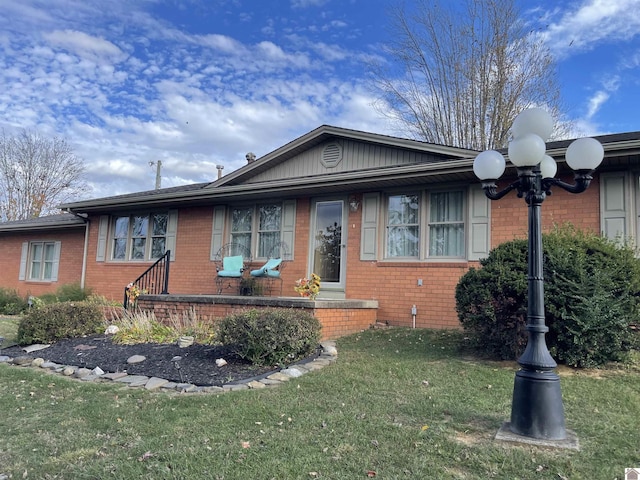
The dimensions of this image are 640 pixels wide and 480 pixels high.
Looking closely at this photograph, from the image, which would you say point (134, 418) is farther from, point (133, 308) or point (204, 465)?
point (133, 308)

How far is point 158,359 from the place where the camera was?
6316mm

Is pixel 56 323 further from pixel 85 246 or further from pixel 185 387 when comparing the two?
pixel 85 246

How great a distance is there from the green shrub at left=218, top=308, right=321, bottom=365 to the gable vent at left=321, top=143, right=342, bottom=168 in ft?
15.3

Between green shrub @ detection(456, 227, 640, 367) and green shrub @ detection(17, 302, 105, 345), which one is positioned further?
green shrub @ detection(17, 302, 105, 345)

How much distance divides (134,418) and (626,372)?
16.4 feet

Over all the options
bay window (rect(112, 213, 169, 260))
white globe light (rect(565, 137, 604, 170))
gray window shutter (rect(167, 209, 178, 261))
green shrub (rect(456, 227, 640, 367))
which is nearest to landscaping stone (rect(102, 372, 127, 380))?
green shrub (rect(456, 227, 640, 367))

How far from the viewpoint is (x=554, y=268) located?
17.6ft

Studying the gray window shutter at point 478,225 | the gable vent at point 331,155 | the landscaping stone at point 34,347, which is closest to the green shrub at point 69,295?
the landscaping stone at point 34,347

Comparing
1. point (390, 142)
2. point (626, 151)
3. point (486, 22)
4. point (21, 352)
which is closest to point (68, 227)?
point (21, 352)

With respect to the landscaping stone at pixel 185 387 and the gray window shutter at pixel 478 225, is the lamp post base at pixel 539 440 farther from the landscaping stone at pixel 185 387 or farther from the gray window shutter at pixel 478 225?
the gray window shutter at pixel 478 225

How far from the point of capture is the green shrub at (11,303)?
550 inches

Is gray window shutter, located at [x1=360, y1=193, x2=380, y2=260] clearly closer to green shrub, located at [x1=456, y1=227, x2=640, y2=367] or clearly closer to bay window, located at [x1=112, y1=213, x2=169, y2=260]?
green shrub, located at [x1=456, y1=227, x2=640, y2=367]

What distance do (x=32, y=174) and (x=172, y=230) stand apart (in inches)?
877

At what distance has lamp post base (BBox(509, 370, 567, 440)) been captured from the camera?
3312 millimetres
